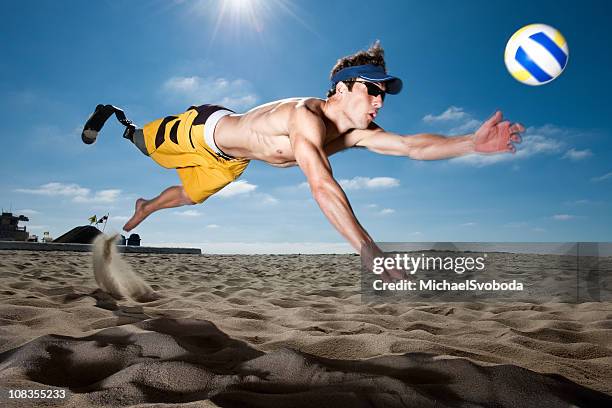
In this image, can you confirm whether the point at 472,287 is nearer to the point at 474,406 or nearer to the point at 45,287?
the point at 474,406

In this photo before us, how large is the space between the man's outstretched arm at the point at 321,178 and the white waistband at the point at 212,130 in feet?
3.72

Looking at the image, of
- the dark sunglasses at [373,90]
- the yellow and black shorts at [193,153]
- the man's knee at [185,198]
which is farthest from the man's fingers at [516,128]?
the man's knee at [185,198]

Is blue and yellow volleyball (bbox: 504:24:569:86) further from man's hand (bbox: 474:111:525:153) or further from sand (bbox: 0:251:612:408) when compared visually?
sand (bbox: 0:251:612:408)

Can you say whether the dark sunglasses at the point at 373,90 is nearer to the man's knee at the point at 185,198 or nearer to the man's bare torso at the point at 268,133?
the man's bare torso at the point at 268,133

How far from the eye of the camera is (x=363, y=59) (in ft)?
9.94

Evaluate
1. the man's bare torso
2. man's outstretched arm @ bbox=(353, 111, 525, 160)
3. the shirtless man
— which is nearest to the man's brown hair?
the shirtless man

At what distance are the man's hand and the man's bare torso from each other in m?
1.01

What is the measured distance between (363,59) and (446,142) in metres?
0.92

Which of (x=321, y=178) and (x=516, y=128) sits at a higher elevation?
(x=516, y=128)

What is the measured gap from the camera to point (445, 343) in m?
2.35

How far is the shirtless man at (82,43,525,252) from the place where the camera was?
95.3 inches

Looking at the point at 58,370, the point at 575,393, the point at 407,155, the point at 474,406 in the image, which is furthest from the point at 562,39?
the point at 58,370
